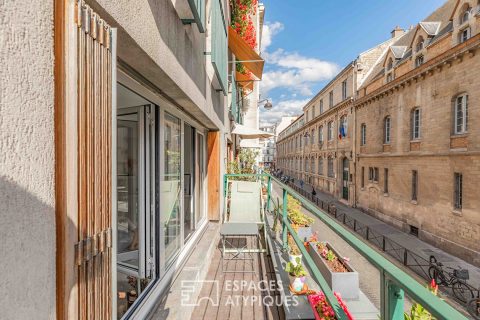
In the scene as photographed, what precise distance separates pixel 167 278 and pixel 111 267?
195 cm

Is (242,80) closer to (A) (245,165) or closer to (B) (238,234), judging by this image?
(A) (245,165)

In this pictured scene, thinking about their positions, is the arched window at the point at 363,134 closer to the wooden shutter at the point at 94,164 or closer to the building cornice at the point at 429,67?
the building cornice at the point at 429,67

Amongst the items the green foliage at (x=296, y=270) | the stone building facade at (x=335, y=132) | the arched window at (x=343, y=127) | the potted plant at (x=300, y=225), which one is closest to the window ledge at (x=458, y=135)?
the potted plant at (x=300, y=225)

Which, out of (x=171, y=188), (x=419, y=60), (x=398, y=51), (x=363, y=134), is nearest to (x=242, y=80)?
(x=171, y=188)

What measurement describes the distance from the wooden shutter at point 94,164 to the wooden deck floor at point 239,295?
1.87m

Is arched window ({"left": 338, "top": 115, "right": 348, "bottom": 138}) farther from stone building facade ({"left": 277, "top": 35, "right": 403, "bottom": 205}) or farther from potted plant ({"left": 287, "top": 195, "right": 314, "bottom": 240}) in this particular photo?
potted plant ({"left": 287, "top": 195, "right": 314, "bottom": 240})

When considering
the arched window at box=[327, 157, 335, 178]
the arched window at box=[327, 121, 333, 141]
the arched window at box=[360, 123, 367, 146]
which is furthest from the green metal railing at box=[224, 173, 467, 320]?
the arched window at box=[327, 121, 333, 141]

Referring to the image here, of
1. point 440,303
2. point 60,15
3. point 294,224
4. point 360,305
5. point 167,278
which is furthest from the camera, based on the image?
point 294,224

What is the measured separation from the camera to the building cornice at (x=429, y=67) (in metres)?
10.8

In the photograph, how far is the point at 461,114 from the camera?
11797mm

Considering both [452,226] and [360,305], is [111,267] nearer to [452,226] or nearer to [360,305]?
[360,305]

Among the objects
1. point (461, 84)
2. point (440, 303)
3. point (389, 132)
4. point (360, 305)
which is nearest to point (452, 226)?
point (461, 84)

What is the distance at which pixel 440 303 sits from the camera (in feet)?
2.56

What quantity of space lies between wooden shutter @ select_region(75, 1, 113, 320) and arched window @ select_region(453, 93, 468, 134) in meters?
14.4
